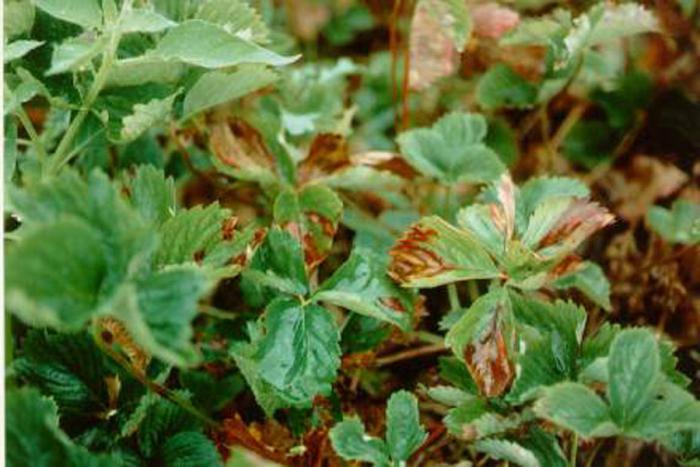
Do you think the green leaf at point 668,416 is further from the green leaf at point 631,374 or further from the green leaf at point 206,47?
the green leaf at point 206,47

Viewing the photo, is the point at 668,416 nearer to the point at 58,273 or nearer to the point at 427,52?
the point at 58,273

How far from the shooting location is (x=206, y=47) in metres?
0.81

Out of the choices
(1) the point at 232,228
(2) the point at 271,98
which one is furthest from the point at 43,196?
(2) the point at 271,98

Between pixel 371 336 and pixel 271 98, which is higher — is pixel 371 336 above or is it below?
below

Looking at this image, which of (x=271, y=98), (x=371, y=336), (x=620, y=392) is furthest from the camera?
(x=271, y=98)

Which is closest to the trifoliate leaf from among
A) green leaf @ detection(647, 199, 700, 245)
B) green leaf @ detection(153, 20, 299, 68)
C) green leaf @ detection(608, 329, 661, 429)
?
green leaf @ detection(153, 20, 299, 68)

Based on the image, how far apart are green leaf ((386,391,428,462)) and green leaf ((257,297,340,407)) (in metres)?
0.06

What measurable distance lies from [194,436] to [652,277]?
0.67 meters

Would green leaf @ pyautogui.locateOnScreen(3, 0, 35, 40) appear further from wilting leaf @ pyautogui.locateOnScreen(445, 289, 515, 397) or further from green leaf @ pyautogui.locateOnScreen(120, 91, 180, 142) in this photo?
wilting leaf @ pyautogui.locateOnScreen(445, 289, 515, 397)

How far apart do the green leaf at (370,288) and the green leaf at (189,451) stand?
17 centimetres

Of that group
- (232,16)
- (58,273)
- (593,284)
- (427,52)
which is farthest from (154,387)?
(427,52)

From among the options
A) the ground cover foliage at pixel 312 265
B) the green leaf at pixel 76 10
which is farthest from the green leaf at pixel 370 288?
the green leaf at pixel 76 10

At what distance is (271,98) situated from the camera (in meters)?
1.28

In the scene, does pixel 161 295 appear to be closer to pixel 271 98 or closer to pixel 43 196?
pixel 43 196
